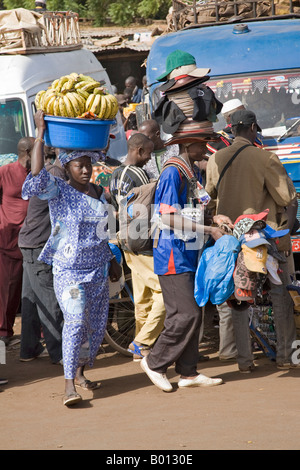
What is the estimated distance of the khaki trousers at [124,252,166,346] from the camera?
6031mm

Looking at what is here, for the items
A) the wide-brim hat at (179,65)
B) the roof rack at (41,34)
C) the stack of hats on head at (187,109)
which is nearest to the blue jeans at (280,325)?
the stack of hats on head at (187,109)

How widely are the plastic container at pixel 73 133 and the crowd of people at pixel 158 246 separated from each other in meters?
0.09

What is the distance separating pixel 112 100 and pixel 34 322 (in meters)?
2.41

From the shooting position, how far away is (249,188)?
19.2 ft

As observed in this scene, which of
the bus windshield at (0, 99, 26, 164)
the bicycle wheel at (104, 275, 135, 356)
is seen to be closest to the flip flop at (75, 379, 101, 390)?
the bicycle wheel at (104, 275, 135, 356)

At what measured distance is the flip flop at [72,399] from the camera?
5.16 metres

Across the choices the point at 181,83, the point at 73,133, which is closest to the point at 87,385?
the point at 73,133

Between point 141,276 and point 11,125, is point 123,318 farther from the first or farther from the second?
point 11,125

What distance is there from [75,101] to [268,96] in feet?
12.3

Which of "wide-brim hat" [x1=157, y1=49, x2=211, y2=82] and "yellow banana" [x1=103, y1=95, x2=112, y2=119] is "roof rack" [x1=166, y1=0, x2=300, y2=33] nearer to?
"wide-brim hat" [x1=157, y1=49, x2=211, y2=82]

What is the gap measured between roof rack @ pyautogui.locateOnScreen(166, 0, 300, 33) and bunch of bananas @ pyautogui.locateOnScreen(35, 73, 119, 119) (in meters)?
4.82

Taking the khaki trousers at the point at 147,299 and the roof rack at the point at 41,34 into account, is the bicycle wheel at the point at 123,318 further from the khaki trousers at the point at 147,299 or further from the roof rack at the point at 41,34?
the roof rack at the point at 41,34
